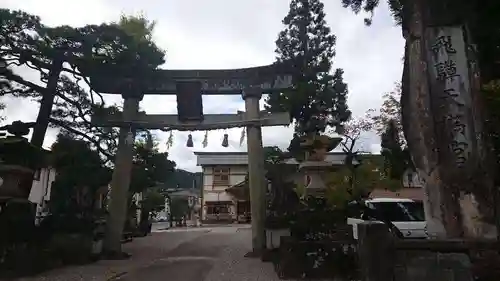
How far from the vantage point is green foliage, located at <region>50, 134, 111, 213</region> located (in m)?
11.2

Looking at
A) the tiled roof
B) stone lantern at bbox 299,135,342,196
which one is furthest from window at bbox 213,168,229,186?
stone lantern at bbox 299,135,342,196

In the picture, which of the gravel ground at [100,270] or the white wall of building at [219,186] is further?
the white wall of building at [219,186]

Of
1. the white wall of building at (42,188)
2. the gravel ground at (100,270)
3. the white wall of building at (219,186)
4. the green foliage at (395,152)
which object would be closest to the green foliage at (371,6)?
the green foliage at (395,152)

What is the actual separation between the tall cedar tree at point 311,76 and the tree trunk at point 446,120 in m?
10.7

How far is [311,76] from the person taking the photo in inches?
705

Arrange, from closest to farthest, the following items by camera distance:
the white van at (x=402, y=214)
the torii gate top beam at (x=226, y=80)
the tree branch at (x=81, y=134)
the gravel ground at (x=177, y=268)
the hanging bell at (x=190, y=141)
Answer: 1. the gravel ground at (x=177, y=268)
2. the white van at (x=402, y=214)
3. the tree branch at (x=81, y=134)
4. the torii gate top beam at (x=226, y=80)
5. the hanging bell at (x=190, y=141)

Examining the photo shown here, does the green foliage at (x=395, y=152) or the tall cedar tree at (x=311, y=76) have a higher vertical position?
the tall cedar tree at (x=311, y=76)

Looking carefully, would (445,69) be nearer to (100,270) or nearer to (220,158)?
(100,270)

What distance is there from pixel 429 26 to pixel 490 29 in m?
1.63

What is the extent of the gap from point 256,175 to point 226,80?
3.26 meters

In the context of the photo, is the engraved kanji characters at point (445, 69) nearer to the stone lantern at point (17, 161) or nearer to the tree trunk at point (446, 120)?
the tree trunk at point (446, 120)

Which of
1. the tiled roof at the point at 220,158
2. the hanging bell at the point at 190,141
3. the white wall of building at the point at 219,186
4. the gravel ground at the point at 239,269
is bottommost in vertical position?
the gravel ground at the point at 239,269

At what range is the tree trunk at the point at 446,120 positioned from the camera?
14.6 ft

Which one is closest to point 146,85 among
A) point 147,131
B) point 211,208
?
point 147,131
